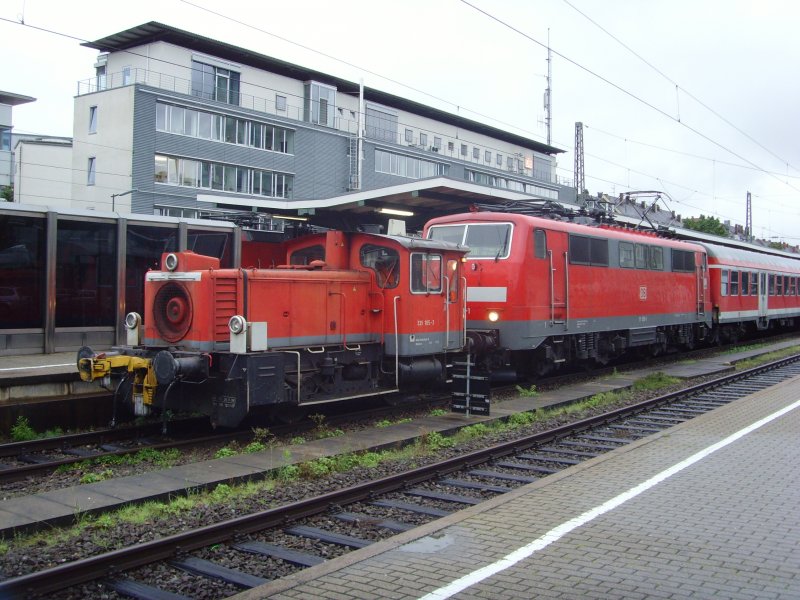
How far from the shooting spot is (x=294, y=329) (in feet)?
36.0

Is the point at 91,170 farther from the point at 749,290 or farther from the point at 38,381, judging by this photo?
the point at 749,290

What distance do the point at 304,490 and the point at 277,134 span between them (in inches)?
1558

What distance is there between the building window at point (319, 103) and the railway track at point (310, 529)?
39.5 m

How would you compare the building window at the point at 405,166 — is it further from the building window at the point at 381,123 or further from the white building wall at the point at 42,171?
the white building wall at the point at 42,171

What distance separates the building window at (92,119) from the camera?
4088 centimetres

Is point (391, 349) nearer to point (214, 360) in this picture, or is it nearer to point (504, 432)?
point (504, 432)

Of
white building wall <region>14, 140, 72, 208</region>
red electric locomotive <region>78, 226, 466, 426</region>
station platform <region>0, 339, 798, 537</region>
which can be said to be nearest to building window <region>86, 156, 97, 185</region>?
white building wall <region>14, 140, 72, 208</region>

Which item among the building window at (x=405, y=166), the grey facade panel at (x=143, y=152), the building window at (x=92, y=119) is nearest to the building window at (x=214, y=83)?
the grey facade panel at (x=143, y=152)

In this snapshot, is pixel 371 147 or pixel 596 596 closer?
pixel 596 596

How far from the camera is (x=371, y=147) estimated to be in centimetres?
4838

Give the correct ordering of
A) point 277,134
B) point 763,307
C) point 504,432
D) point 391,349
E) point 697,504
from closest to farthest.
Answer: point 697,504 < point 504,432 < point 391,349 < point 763,307 < point 277,134

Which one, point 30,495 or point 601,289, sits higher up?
point 601,289

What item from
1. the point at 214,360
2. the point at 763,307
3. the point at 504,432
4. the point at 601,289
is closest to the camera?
the point at 214,360

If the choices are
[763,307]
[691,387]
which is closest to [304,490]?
[691,387]
